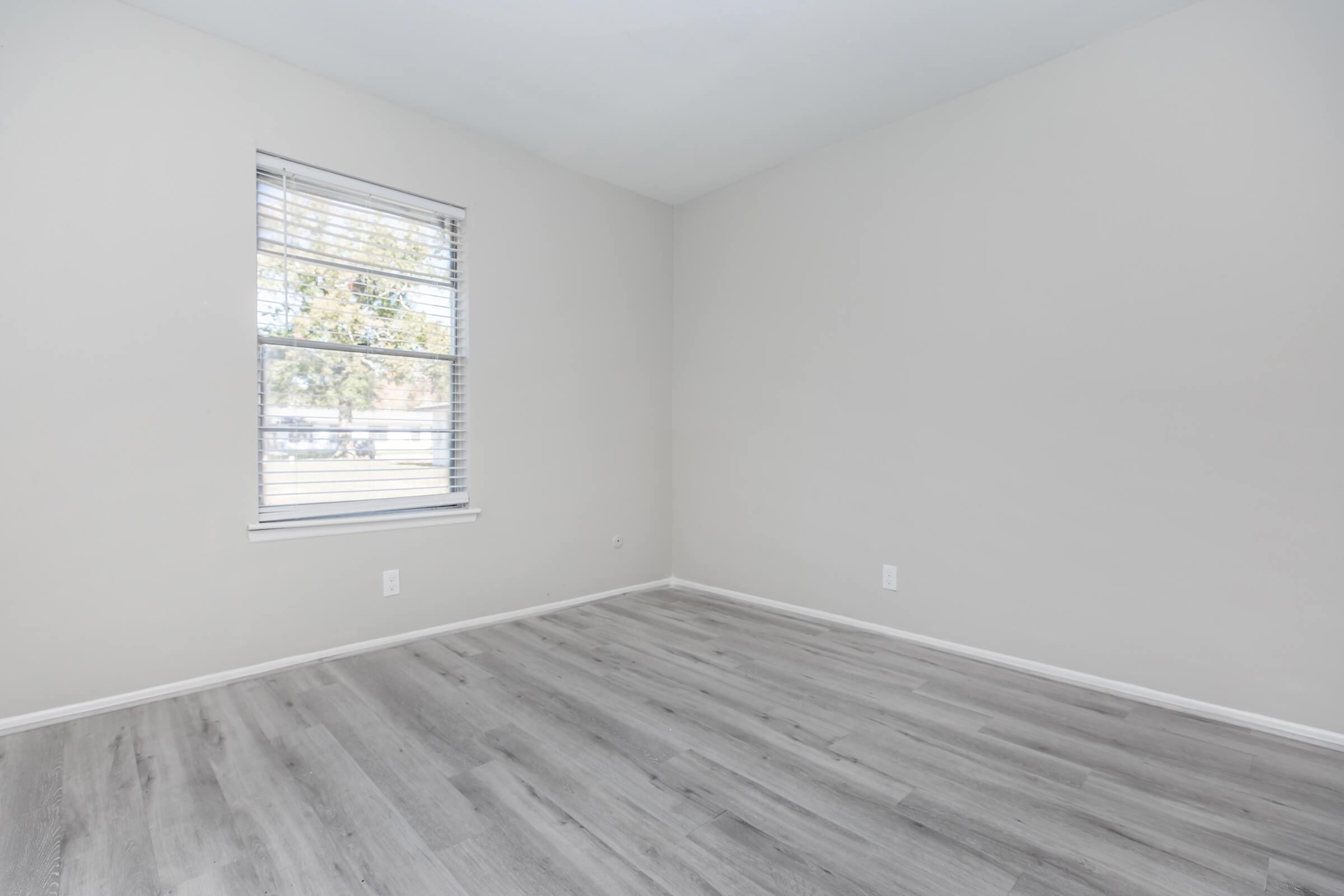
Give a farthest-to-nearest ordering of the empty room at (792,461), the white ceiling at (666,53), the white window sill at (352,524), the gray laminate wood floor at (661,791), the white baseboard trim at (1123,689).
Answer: the white window sill at (352,524)
the white ceiling at (666,53)
the white baseboard trim at (1123,689)
the empty room at (792,461)
the gray laminate wood floor at (661,791)

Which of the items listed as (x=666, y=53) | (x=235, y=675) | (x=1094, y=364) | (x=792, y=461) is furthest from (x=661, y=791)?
(x=666, y=53)

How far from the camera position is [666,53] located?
2.62 meters

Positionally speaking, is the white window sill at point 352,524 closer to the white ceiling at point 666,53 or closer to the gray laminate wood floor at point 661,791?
the gray laminate wood floor at point 661,791

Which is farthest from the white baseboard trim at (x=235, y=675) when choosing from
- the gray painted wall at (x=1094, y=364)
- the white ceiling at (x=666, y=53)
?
the white ceiling at (x=666, y=53)

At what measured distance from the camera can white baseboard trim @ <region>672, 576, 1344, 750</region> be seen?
212cm

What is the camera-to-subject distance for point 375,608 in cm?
300

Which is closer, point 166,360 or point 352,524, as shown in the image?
point 166,360

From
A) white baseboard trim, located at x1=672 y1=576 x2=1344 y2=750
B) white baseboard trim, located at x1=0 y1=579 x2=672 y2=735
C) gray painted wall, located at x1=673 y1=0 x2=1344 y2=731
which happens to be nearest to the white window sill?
white baseboard trim, located at x1=0 y1=579 x2=672 y2=735

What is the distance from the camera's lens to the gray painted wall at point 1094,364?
7.06 feet

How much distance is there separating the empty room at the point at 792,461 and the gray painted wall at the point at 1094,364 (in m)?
0.02

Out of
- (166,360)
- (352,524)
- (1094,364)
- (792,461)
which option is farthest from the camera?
(792,461)

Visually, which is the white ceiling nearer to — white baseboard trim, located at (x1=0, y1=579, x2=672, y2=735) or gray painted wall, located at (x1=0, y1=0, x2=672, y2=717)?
gray painted wall, located at (x1=0, y1=0, x2=672, y2=717)

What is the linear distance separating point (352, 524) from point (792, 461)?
2256 millimetres

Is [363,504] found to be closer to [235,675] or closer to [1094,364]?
[235,675]
